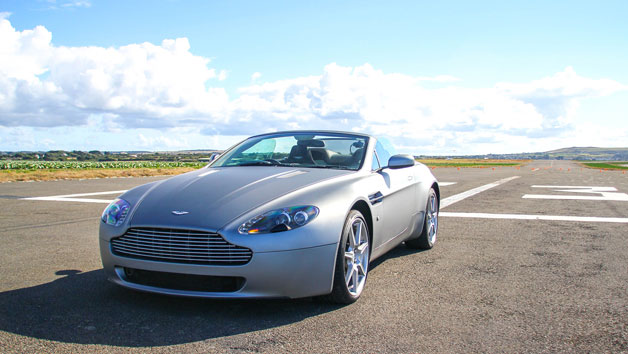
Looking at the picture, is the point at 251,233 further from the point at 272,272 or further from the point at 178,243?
the point at 178,243

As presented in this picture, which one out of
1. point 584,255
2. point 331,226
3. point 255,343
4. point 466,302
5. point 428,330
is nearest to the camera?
point 255,343

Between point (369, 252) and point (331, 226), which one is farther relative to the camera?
point (369, 252)

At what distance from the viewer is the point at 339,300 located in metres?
3.72

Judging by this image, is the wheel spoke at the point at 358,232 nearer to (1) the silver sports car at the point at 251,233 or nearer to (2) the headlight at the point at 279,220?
(1) the silver sports car at the point at 251,233

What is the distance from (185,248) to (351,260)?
1.23 metres

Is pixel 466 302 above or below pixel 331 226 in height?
below

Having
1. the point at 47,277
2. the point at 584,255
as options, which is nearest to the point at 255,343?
the point at 47,277

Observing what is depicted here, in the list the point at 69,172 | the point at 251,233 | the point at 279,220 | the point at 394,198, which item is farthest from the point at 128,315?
the point at 69,172

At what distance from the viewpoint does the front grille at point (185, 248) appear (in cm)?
330

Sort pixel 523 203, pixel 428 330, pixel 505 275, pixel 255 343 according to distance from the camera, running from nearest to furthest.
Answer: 1. pixel 255 343
2. pixel 428 330
3. pixel 505 275
4. pixel 523 203

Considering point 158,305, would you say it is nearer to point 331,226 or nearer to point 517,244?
point 331,226

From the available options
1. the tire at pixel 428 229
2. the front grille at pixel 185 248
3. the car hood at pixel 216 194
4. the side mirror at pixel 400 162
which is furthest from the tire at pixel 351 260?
the tire at pixel 428 229

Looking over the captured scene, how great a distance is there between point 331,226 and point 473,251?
3.02 meters

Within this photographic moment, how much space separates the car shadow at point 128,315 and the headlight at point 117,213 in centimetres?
58
